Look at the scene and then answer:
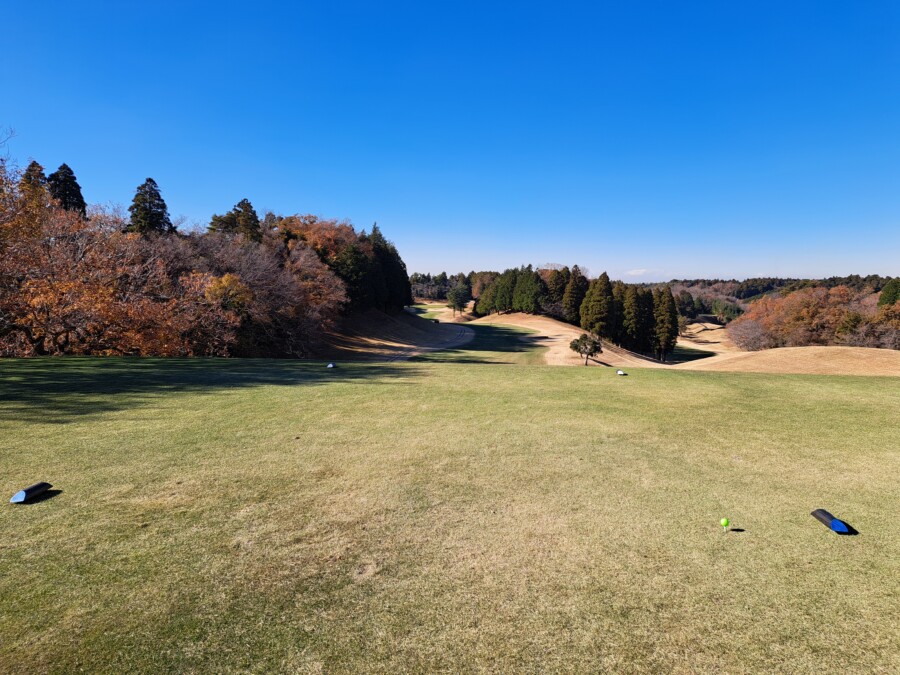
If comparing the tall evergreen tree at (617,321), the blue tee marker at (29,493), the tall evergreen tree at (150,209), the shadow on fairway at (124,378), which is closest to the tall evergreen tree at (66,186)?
the tall evergreen tree at (150,209)

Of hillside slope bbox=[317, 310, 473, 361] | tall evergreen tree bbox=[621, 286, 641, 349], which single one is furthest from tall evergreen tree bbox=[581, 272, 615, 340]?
hillside slope bbox=[317, 310, 473, 361]

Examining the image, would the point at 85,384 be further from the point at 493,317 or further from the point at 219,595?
the point at 493,317

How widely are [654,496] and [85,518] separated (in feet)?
18.6

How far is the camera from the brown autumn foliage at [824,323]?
4228 cm

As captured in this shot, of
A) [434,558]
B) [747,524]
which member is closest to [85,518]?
[434,558]

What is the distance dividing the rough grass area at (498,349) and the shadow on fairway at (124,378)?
12.9m

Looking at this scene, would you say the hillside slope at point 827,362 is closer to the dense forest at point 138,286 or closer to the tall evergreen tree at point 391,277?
the dense forest at point 138,286

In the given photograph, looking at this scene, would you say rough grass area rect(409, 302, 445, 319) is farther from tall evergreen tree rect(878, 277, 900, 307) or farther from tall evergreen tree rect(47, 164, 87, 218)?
tall evergreen tree rect(878, 277, 900, 307)

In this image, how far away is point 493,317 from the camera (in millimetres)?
72000

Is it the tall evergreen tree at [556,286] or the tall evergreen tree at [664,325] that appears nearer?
the tall evergreen tree at [664,325]

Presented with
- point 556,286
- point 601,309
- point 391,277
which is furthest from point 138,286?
point 556,286

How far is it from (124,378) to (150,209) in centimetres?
3500

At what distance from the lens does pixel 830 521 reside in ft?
12.1

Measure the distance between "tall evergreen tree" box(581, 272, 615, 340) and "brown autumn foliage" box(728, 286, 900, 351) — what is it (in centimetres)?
2015
